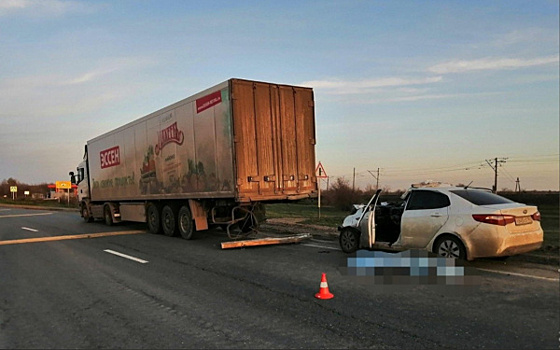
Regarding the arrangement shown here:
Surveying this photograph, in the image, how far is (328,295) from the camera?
602cm

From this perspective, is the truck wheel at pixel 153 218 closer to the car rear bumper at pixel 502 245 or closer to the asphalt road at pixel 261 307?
the asphalt road at pixel 261 307

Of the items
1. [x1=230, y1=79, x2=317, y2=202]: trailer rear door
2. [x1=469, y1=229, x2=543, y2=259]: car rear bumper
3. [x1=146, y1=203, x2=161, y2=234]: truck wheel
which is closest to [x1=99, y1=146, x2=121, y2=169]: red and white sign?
[x1=146, y1=203, x2=161, y2=234]: truck wheel

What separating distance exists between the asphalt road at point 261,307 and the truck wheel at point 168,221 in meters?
4.27

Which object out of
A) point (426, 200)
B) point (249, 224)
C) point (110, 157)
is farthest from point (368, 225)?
point (110, 157)

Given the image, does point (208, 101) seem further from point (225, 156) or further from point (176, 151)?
point (176, 151)

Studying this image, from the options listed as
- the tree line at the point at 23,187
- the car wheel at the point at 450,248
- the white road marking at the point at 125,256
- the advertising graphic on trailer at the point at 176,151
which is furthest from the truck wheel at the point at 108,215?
the tree line at the point at 23,187

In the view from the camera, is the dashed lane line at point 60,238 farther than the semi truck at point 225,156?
Yes

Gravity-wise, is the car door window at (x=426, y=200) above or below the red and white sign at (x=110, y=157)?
below

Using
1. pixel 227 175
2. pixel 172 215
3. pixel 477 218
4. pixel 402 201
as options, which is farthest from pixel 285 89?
pixel 477 218

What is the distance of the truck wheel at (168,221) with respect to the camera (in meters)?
13.7

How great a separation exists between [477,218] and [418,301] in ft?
7.61

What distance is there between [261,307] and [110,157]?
13813 millimetres

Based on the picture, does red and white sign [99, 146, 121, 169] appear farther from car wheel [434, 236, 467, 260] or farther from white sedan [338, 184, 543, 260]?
car wheel [434, 236, 467, 260]

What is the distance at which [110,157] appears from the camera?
1758cm
